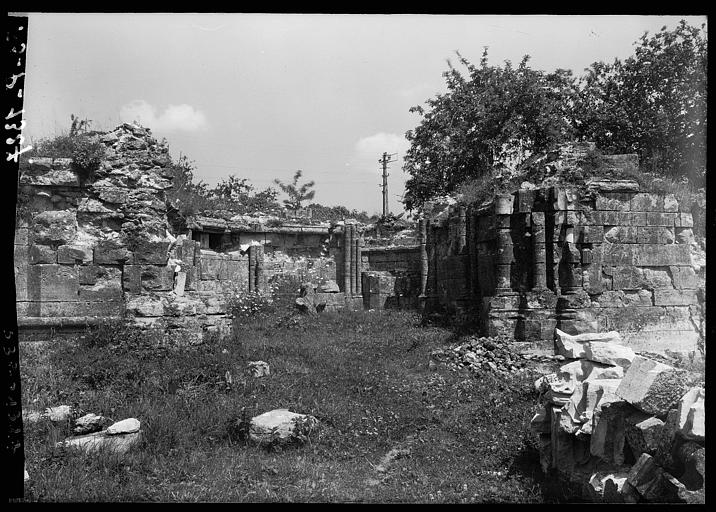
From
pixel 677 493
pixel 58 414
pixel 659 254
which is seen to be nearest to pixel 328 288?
pixel 659 254

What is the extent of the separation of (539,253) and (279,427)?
722 cm

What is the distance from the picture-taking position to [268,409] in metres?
6.38

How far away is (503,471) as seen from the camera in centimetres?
519

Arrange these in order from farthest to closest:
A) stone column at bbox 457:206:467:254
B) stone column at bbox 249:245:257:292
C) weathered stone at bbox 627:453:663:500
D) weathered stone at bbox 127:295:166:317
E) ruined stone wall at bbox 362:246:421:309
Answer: ruined stone wall at bbox 362:246:421:309 < stone column at bbox 249:245:257:292 < stone column at bbox 457:206:467:254 < weathered stone at bbox 127:295:166:317 < weathered stone at bbox 627:453:663:500

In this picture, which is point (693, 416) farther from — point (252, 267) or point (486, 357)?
point (252, 267)

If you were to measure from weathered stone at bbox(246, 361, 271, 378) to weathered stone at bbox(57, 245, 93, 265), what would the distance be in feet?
10.1

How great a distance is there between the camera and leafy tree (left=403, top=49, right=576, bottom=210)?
20578 millimetres

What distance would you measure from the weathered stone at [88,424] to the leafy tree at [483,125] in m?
17.1

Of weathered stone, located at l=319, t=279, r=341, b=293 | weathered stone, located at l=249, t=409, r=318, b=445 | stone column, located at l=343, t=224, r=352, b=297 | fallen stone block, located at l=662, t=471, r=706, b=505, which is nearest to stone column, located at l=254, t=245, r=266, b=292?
weathered stone, located at l=319, t=279, r=341, b=293

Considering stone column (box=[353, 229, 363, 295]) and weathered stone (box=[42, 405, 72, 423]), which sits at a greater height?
stone column (box=[353, 229, 363, 295])

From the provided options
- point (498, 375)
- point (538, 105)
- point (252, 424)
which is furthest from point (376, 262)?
point (252, 424)

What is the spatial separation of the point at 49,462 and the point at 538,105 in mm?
20269

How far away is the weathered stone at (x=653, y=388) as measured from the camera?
3934 millimetres

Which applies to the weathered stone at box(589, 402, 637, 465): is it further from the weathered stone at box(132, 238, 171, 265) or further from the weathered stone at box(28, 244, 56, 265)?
the weathered stone at box(28, 244, 56, 265)
